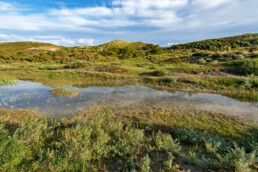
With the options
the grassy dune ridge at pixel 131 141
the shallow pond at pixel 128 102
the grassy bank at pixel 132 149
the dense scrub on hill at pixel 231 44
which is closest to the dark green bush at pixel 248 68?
the grassy dune ridge at pixel 131 141

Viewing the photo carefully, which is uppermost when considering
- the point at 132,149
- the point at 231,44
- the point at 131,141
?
the point at 231,44

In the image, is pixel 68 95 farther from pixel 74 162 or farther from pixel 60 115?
pixel 74 162

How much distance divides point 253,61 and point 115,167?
2194 cm

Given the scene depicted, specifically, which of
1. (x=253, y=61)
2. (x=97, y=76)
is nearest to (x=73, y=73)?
(x=97, y=76)

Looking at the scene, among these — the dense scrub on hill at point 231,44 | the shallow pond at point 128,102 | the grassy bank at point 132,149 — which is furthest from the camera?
the dense scrub on hill at point 231,44

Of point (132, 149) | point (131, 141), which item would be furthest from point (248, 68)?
point (132, 149)

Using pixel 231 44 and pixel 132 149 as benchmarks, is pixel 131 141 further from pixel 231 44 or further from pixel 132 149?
pixel 231 44

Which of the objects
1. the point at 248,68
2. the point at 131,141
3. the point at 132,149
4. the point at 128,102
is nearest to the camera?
the point at 132,149

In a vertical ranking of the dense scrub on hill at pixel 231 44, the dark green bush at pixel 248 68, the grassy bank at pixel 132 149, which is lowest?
the grassy bank at pixel 132 149

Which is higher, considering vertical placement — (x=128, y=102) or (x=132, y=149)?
(x=128, y=102)

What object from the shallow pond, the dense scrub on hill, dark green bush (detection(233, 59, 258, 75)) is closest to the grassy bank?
the shallow pond

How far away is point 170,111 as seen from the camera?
880 cm

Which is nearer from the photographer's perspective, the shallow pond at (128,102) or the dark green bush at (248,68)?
the shallow pond at (128,102)

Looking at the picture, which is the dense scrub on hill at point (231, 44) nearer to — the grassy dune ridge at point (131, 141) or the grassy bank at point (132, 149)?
the grassy dune ridge at point (131, 141)
